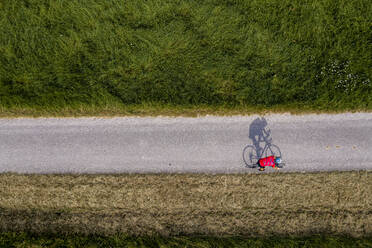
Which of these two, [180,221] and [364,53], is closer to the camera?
[180,221]

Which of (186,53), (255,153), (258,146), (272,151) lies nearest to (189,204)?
(255,153)

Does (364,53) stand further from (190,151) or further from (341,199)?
(190,151)

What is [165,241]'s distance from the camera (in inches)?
248

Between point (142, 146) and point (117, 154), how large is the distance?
0.84 m

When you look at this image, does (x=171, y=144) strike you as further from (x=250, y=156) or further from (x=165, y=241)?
(x=165, y=241)

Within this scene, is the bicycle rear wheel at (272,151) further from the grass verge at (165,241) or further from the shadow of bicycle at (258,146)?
the grass verge at (165,241)

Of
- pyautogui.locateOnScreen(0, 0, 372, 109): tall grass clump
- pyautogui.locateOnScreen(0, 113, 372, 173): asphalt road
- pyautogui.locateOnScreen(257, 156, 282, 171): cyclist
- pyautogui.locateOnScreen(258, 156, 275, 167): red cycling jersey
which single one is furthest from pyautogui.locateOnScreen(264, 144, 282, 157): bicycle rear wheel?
pyautogui.locateOnScreen(0, 0, 372, 109): tall grass clump

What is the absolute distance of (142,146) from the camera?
6781 mm

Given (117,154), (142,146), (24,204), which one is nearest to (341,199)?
(142,146)

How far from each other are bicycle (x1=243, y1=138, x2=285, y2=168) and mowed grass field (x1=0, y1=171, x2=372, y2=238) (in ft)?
1.53

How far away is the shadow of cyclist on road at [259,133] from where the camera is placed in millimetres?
6863

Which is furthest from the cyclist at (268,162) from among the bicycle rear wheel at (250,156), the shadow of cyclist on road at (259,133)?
the shadow of cyclist on road at (259,133)

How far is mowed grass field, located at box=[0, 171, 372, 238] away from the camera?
6484 millimetres

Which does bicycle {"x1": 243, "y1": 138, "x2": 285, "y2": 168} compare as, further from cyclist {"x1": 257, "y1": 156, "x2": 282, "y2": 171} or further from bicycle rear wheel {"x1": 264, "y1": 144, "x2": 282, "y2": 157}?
cyclist {"x1": 257, "y1": 156, "x2": 282, "y2": 171}
